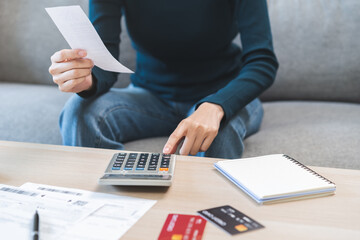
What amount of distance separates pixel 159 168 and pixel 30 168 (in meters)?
0.23

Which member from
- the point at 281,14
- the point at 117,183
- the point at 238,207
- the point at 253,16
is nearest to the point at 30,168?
the point at 117,183

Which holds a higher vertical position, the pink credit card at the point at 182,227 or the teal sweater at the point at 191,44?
the teal sweater at the point at 191,44

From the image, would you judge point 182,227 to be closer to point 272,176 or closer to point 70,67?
point 272,176

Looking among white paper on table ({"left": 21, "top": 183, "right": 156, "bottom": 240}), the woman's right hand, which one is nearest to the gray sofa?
the woman's right hand

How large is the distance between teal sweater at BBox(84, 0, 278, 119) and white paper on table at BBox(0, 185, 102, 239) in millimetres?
446

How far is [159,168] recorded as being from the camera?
588 mm

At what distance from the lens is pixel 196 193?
54 centimetres

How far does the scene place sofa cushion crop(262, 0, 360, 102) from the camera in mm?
1398

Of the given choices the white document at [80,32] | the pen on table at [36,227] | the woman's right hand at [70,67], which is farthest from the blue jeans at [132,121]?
the pen on table at [36,227]

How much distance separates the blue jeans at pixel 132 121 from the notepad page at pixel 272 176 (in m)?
0.22

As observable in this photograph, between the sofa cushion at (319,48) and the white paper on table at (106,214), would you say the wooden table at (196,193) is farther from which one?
the sofa cushion at (319,48)

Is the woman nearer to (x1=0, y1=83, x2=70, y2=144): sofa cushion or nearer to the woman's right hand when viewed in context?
the woman's right hand

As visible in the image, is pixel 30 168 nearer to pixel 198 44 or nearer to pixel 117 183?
pixel 117 183

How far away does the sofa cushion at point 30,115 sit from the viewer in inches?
45.9
